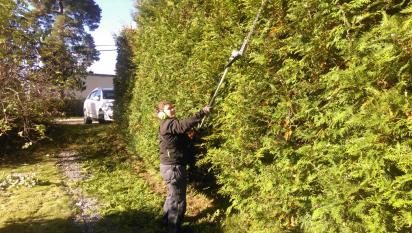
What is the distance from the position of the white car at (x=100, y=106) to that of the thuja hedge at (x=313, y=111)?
14195mm

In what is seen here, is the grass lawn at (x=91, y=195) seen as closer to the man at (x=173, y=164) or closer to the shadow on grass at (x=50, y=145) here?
the shadow on grass at (x=50, y=145)

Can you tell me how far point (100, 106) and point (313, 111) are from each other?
17370 mm

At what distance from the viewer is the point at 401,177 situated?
2664mm

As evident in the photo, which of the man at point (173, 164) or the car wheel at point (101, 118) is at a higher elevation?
the car wheel at point (101, 118)

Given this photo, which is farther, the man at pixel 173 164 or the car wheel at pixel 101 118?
the car wheel at pixel 101 118

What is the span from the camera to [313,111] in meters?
3.69

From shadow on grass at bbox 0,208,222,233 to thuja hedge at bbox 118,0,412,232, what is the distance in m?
1.47

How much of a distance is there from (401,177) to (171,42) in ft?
19.1

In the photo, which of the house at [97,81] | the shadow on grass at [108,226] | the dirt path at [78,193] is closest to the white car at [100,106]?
the dirt path at [78,193]

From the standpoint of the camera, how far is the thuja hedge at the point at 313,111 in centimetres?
282

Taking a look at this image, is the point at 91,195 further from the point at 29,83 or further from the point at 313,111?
the point at 313,111

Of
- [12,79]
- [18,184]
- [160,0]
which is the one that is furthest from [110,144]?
[160,0]

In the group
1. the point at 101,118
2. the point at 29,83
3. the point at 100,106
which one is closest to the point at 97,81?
the point at 101,118

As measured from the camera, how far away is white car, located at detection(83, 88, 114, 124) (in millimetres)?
19797
